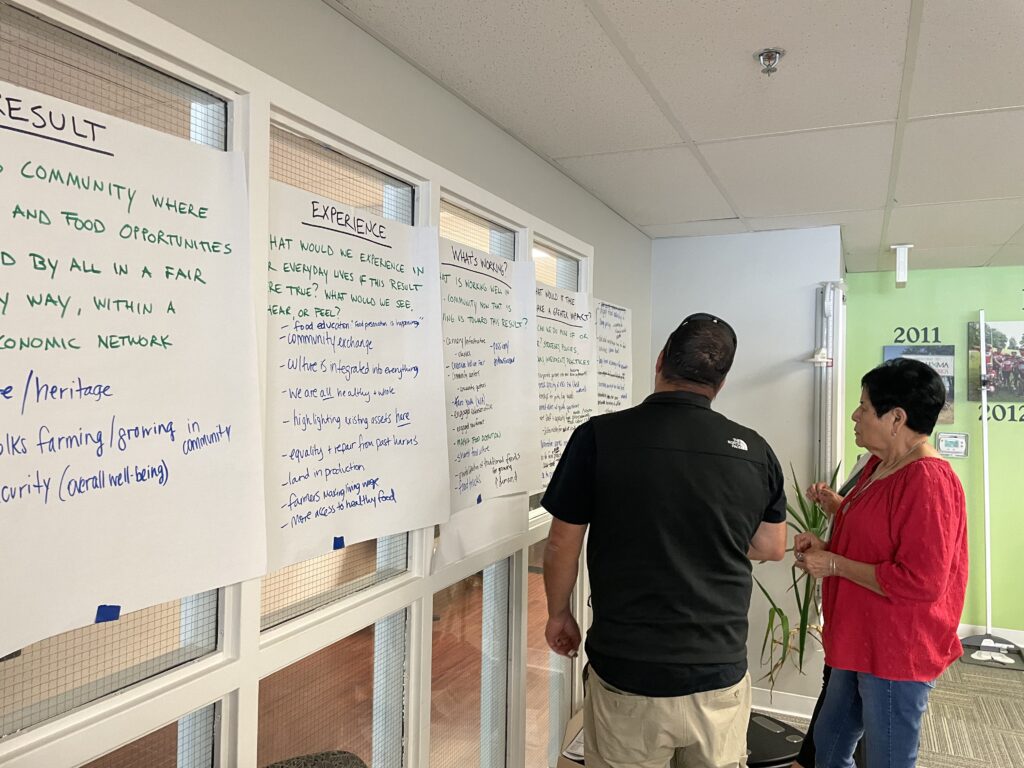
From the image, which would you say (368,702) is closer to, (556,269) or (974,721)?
(556,269)

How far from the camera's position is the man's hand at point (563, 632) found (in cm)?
183

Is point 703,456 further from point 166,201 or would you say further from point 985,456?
point 985,456

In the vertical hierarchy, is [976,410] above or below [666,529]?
above

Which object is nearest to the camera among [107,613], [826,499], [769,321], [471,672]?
[107,613]

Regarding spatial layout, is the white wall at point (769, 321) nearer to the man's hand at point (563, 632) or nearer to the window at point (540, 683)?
the window at point (540, 683)

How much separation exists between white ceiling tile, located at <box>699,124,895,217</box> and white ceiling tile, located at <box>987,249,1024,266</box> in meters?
1.38

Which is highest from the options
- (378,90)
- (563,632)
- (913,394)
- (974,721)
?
(378,90)

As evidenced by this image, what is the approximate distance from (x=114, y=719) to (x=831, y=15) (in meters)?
1.81

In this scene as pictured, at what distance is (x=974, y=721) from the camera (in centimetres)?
337

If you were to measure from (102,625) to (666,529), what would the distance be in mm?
1081

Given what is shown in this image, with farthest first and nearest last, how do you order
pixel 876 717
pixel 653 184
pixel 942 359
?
1. pixel 942 359
2. pixel 653 184
3. pixel 876 717

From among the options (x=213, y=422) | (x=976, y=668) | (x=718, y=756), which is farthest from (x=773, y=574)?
(x=213, y=422)

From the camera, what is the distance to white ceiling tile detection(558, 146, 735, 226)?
2447mm

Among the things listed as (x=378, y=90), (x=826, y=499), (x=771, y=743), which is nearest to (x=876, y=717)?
(x=826, y=499)
